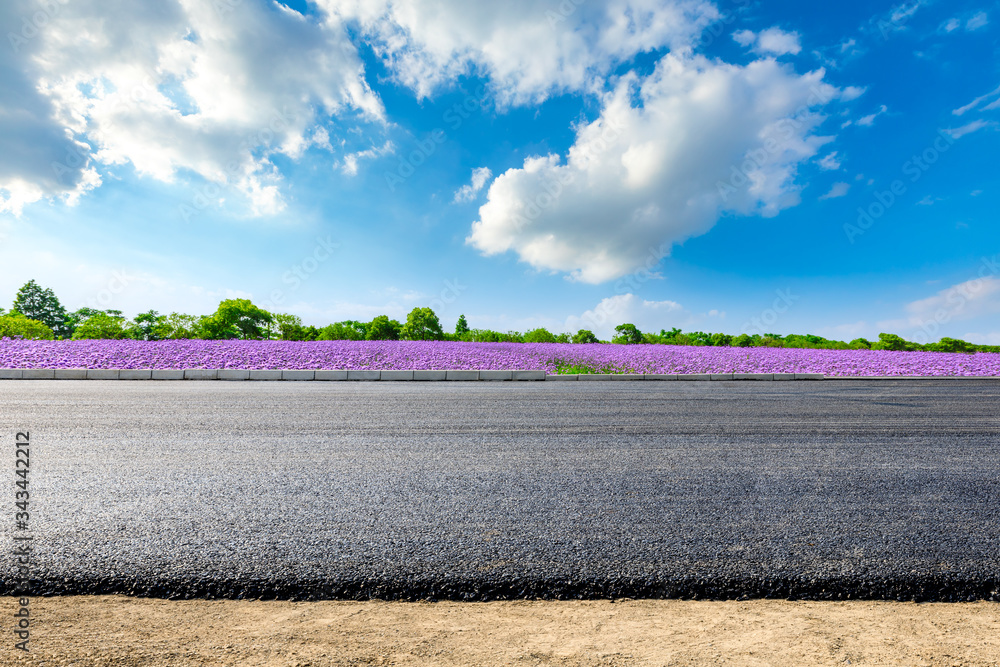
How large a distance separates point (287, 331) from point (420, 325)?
38.5 feet

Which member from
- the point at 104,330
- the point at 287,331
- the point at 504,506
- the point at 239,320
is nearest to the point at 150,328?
the point at 104,330

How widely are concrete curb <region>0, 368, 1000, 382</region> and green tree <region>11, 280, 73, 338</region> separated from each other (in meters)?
58.1

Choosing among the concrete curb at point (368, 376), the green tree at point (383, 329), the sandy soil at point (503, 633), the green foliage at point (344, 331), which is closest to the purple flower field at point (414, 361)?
the concrete curb at point (368, 376)

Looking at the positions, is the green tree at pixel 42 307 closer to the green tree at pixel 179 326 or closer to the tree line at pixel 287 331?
the tree line at pixel 287 331

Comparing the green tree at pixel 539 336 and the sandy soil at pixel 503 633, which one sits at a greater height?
the green tree at pixel 539 336

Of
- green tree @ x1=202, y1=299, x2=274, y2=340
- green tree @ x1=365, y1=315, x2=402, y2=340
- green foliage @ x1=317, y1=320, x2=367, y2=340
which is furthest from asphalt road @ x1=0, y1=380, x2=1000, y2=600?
green tree @ x1=202, y1=299, x2=274, y2=340

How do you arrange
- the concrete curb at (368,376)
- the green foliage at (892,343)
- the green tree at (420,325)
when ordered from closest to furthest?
the concrete curb at (368,376) < the green foliage at (892,343) < the green tree at (420,325)

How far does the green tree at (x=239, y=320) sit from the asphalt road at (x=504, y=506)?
46803 millimetres

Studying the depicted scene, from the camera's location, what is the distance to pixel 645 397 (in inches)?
360

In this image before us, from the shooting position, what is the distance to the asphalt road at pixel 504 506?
7.41 ft

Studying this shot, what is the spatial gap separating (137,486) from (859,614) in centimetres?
433

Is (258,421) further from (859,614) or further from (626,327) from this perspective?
(626,327)

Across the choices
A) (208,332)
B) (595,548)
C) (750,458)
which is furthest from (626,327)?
(208,332)

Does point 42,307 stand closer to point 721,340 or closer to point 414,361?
point 414,361
